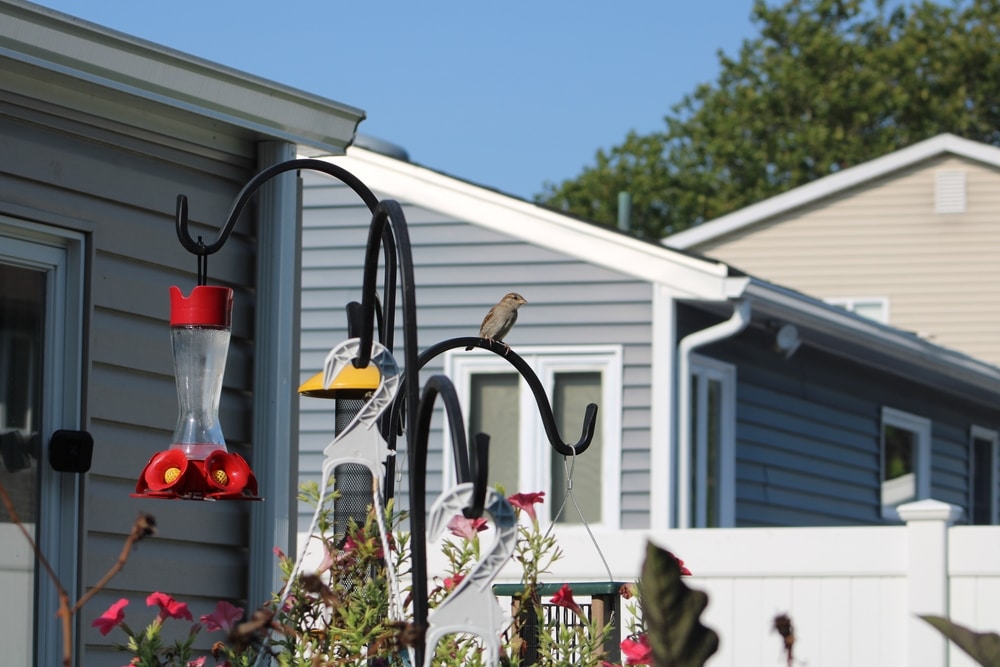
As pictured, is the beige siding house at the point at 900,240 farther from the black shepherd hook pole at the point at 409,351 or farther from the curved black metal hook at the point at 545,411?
the black shepherd hook pole at the point at 409,351

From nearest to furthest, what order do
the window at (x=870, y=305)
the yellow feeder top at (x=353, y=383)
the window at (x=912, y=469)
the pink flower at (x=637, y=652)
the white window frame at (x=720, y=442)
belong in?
the pink flower at (x=637, y=652)
the yellow feeder top at (x=353, y=383)
the white window frame at (x=720, y=442)
the window at (x=912, y=469)
the window at (x=870, y=305)

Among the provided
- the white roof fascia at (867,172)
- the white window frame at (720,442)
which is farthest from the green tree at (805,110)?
the white window frame at (720,442)

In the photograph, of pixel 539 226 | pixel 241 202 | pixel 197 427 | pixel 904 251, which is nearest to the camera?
pixel 197 427

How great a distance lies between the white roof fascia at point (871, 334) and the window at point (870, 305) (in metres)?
3.70

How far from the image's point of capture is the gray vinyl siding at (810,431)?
1180cm

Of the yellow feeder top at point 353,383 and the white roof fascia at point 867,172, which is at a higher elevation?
the white roof fascia at point 867,172

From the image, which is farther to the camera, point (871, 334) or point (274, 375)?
point (871, 334)

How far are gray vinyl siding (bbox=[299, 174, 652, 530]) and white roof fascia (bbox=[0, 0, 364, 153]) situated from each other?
450 centimetres

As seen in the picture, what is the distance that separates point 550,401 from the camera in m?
10.2

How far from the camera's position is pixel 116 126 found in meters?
5.12

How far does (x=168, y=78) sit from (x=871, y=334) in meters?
7.96

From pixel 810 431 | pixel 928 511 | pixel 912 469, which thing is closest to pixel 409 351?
pixel 928 511

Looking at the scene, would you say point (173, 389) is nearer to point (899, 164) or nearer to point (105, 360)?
point (105, 360)

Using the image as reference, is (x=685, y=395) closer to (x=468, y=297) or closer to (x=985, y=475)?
(x=468, y=297)
